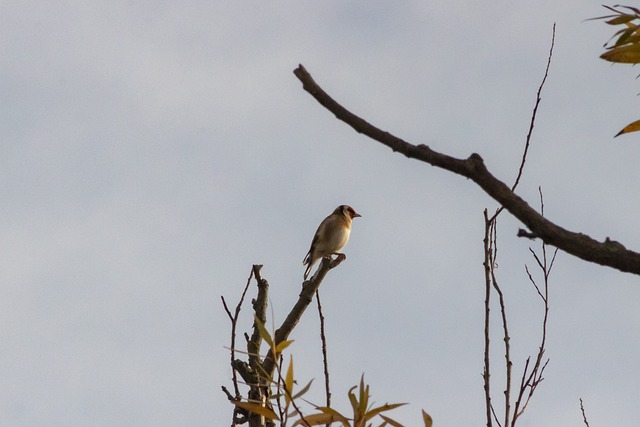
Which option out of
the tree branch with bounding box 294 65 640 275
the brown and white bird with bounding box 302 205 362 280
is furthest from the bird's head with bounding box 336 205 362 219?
the tree branch with bounding box 294 65 640 275

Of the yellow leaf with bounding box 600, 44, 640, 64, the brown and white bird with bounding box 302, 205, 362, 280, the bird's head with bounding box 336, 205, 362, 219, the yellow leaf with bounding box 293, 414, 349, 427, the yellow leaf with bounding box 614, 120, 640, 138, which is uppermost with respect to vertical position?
the bird's head with bounding box 336, 205, 362, 219

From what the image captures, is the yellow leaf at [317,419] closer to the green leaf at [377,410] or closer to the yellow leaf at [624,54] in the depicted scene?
the green leaf at [377,410]

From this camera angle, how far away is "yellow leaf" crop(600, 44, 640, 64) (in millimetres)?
2166

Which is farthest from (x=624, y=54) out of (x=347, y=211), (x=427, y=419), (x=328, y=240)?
(x=347, y=211)

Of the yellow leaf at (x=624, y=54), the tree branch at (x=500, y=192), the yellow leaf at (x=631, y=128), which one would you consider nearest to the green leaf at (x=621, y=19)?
the yellow leaf at (x=624, y=54)

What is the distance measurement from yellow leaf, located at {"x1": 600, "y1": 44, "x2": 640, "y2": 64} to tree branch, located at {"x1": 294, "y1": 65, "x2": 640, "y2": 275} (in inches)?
24.1

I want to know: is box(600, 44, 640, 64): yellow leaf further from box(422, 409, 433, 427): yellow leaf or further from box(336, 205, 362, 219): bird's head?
box(336, 205, 362, 219): bird's head

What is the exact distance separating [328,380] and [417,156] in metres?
1.31

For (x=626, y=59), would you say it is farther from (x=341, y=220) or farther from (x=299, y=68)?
(x=341, y=220)

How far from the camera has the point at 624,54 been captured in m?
2.17

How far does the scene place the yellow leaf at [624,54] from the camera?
7.11 ft

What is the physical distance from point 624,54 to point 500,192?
66cm

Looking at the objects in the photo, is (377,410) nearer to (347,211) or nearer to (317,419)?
(317,419)

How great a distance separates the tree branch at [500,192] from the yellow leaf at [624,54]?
0.61 metres
